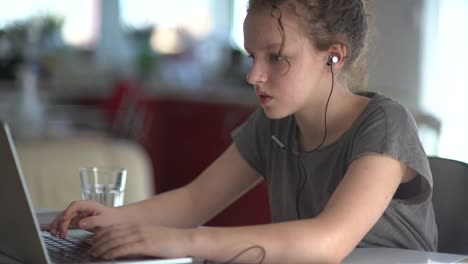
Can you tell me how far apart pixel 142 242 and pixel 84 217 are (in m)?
0.37

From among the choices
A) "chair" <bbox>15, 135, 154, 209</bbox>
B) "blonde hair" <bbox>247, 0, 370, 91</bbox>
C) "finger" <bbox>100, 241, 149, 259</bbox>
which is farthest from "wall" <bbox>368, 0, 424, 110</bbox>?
"finger" <bbox>100, 241, 149, 259</bbox>

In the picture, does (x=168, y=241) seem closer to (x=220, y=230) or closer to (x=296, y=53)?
(x=220, y=230)

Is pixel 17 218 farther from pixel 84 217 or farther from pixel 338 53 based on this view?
pixel 338 53

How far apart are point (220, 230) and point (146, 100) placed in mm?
4869

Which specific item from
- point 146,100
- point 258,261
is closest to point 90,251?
point 258,261

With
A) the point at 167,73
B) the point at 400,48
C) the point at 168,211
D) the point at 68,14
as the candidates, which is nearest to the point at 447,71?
the point at 400,48

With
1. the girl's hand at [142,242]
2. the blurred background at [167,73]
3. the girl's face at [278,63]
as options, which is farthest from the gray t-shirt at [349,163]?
the blurred background at [167,73]

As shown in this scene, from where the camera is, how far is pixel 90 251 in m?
1.22

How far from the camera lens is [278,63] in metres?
1.40

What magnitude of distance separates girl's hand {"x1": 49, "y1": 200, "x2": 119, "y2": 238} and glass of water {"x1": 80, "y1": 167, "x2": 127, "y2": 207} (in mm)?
112

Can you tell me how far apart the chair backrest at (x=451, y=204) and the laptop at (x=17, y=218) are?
0.59m

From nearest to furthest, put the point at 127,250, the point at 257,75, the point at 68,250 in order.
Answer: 1. the point at 127,250
2. the point at 68,250
3. the point at 257,75

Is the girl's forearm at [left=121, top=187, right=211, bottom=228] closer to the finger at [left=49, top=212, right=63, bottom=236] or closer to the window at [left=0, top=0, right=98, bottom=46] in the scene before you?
the finger at [left=49, top=212, right=63, bottom=236]

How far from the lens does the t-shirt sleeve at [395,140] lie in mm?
1356
